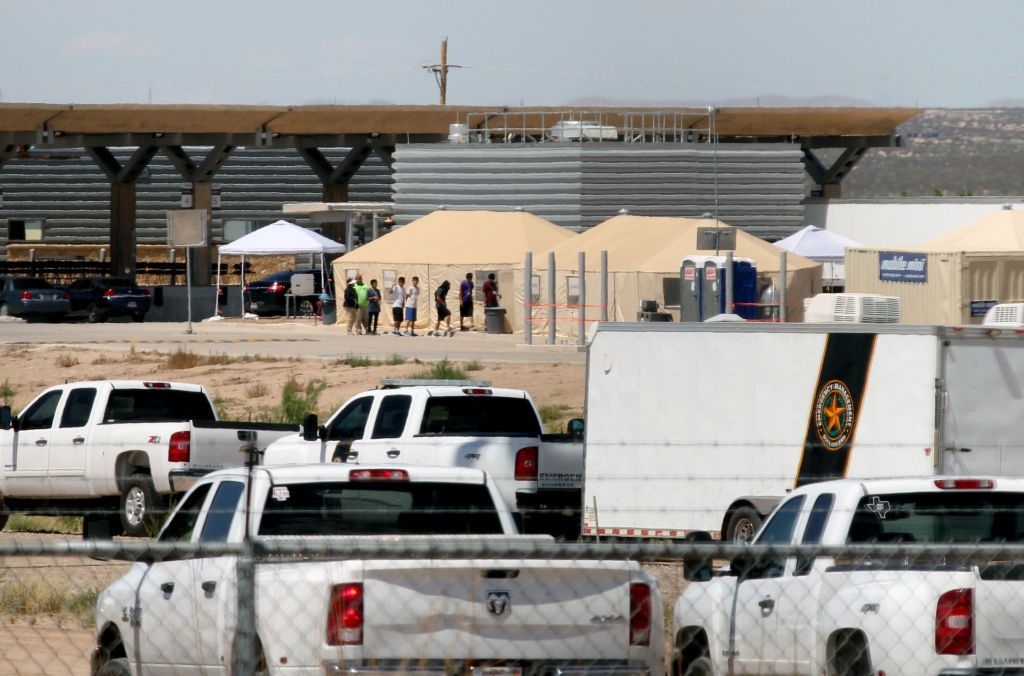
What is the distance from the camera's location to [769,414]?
1540 centimetres

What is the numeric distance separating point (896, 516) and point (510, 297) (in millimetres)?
38015

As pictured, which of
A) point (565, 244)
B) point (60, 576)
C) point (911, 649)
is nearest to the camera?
point (911, 649)

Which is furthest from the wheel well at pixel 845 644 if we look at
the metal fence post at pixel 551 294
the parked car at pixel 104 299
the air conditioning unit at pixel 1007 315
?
the parked car at pixel 104 299

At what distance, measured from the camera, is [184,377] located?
1300 inches

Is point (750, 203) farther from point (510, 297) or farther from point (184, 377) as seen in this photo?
point (184, 377)

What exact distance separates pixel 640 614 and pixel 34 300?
46789 mm

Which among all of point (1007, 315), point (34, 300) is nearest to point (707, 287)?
point (1007, 315)

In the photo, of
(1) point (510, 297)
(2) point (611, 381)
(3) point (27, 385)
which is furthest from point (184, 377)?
(2) point (611, 381)

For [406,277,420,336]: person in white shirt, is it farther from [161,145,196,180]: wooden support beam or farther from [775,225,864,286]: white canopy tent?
[161,145,196,180]: wooden support beam

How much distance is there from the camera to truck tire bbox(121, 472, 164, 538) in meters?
17.1

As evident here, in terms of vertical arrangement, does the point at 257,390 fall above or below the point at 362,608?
below

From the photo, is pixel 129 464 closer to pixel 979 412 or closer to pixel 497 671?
pixel 979 412

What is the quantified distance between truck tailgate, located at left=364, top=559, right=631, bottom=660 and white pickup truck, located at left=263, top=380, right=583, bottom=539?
842 cm

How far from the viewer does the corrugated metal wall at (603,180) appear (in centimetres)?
5181
